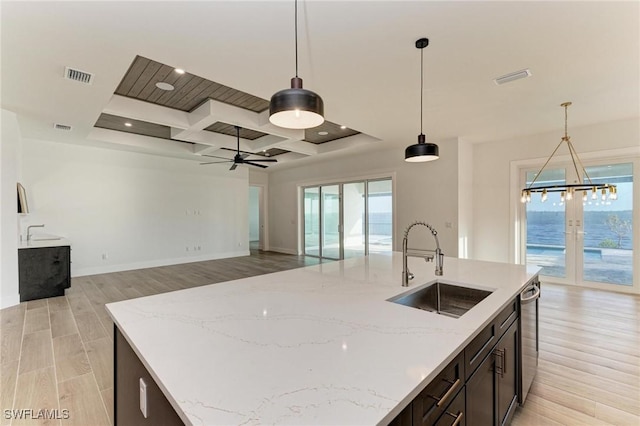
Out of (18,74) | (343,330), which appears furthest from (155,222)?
(343,330)

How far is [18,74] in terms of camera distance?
2.89m

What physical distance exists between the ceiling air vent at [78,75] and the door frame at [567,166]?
6586 millimetres

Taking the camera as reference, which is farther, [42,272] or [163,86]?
[42,272]

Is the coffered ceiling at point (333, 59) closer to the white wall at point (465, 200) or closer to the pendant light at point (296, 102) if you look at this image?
the pendant light at point (296, 102)

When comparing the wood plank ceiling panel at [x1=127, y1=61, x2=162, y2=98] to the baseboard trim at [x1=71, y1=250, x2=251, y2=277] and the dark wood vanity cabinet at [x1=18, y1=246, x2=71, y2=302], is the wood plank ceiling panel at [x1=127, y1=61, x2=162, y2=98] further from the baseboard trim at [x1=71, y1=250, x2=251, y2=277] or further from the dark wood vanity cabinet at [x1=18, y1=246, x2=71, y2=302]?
the baseboard trim at [x1=71, y1=250, x2=251, y2=277]

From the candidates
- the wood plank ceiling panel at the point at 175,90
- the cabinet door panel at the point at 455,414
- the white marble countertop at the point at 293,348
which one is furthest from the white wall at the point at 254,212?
the cabinet door panel at the point at 455,414

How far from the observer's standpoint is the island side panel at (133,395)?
93 cm

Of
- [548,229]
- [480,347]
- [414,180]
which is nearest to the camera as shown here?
[480,347]

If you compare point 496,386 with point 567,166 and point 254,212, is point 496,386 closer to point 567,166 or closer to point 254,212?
point 567,166

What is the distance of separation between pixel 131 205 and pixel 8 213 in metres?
2.62

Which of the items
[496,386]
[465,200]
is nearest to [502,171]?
[465,200]

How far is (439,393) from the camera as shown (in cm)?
100

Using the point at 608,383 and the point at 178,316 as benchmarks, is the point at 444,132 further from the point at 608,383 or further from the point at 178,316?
the point at 178,316

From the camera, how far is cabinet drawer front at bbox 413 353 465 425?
886 mm
